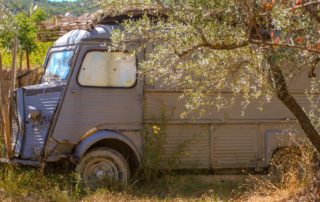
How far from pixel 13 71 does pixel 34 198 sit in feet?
6.61

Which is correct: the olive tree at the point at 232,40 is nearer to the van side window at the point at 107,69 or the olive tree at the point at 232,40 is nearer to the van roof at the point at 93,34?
the van side window at the point at 107,69

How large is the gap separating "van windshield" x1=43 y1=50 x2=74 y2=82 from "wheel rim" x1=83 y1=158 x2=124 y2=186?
1274mm

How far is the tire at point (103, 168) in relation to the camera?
856cm

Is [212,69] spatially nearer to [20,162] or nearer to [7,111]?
[20,162]

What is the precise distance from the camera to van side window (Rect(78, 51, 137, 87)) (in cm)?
871

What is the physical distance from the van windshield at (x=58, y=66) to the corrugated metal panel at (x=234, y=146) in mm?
2332

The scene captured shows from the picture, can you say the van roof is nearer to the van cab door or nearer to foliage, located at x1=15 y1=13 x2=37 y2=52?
the van cab door

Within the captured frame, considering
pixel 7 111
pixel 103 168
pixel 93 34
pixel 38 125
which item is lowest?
pixel 103 168

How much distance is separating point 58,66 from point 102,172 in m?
1.71

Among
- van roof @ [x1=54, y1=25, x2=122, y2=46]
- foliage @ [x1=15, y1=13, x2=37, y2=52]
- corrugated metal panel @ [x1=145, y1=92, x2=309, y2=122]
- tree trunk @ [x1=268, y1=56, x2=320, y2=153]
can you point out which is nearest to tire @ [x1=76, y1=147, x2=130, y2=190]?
corrugated metal panel @ [x1=145, y1=92, x2=309, y2=122]

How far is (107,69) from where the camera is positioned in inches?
345

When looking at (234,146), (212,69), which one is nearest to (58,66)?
(234,146)

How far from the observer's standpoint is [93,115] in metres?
8.66

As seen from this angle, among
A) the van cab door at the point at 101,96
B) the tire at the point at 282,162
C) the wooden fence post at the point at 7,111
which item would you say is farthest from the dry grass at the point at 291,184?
the wooden fence post at the point at 7,111
